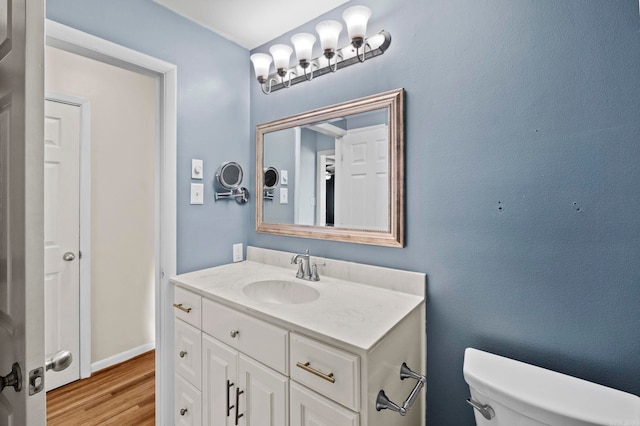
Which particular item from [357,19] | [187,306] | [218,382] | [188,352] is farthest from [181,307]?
[357,19]

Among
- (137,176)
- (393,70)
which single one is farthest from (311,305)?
(137,176)

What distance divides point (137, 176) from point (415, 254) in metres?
2.23

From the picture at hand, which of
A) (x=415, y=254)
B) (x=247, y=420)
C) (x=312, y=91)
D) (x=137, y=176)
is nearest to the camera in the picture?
(x=247, y=420)

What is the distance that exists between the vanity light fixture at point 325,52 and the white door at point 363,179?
349 millimetres

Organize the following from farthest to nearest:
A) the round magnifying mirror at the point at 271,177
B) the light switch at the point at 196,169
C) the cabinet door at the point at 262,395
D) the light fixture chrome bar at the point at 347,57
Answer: the round magnifying mirror at the point at 271,177 → the light switch at the point at 196,169 → the light fixture chrome bar at the point at 347,57 → the cabinet door at the point at 262,395

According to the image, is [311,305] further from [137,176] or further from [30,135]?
[137,176]

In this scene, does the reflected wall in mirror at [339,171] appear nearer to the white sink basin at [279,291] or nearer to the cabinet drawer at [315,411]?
the white sink basin at [279,291]

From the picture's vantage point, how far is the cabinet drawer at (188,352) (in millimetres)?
1399

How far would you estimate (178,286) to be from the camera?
5.03 ft

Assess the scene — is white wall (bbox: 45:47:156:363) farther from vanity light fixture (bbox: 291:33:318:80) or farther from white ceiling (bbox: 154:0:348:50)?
vanity light fixture (bbox: 291:33:318:80)

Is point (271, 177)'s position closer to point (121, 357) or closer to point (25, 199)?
point (25, 199)

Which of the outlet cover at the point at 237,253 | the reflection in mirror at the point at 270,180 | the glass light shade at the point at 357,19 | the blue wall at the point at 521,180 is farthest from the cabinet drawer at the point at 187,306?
the glass light shade at the point at 357,19

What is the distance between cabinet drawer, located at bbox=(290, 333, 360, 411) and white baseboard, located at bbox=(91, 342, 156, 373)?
200 centimetres

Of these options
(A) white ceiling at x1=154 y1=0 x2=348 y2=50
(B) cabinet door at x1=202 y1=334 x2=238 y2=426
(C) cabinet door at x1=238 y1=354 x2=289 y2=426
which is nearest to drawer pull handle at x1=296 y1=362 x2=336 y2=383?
(C) cabinet door at x1=238 y1=354 x2=289 y2=426
